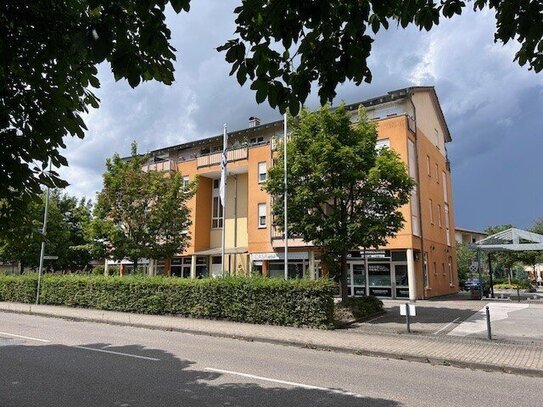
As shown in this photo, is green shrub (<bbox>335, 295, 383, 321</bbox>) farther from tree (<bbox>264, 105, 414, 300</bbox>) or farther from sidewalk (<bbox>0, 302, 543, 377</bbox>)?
sidewalk (<bbox>0, 302, 543, 377</bbox>)

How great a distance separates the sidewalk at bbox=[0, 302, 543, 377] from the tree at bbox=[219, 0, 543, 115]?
25.2 ft

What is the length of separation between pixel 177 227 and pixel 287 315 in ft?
38.5

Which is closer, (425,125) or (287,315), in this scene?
(287,315)

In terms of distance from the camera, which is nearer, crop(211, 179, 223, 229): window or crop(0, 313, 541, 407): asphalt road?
crop(0, 313, 541, 407): asphalt road

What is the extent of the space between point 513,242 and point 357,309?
15.8 m

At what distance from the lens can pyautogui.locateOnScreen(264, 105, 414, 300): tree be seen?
55.2ft

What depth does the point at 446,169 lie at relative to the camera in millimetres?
40031

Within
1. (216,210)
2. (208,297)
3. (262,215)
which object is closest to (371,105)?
(262,215)

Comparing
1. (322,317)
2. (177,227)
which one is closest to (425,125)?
(177,227)

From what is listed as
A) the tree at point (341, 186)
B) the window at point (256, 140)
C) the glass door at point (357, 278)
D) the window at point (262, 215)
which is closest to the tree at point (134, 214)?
the tree at point (341, 186)

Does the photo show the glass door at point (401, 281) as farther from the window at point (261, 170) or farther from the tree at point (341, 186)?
the window at point (261, 170)

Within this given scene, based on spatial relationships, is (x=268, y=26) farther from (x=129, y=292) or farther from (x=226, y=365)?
(x=129, y=292)

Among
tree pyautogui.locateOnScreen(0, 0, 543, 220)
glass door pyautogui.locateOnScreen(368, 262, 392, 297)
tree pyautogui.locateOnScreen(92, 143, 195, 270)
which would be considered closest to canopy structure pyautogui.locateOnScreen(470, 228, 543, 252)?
glass door pyautogui.locateOnScreen(368, 262, 392, 297)

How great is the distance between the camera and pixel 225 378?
768cm
